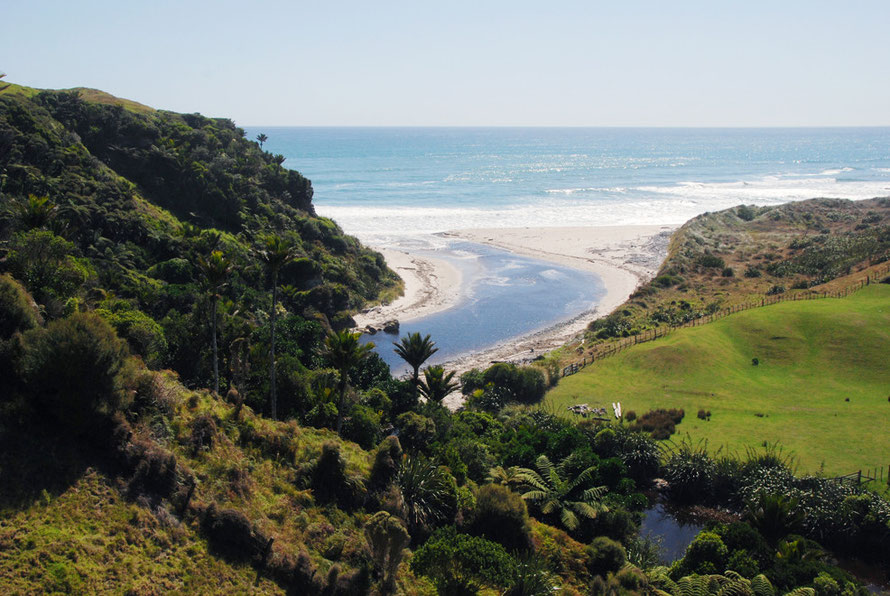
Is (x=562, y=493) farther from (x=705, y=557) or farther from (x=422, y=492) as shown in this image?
(x=422, y=492)

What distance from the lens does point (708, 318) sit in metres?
53.9

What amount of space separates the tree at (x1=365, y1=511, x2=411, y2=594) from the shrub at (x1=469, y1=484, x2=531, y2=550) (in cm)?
575

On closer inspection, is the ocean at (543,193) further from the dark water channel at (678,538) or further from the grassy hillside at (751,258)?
the dark water channel at (678,538)

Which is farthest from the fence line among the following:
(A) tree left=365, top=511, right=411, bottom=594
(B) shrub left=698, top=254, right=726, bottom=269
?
(A) tree left=365, top=511, right=411, bottom=594

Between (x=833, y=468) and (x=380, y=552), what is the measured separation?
947 inches

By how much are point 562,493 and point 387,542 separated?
11.9m

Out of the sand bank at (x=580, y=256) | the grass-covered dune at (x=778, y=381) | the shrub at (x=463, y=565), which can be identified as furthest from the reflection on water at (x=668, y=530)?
the sand bank at (x=580, y=256)

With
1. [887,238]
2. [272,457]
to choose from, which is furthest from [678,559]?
[887,238]

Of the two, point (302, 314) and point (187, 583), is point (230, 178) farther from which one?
point (187, 583)

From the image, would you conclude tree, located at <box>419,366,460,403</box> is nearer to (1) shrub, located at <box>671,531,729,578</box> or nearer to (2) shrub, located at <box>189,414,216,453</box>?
(2) shrub, located at <box>189,414,216,453</box>

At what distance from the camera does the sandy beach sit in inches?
2162

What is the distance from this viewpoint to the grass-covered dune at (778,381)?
108 ft

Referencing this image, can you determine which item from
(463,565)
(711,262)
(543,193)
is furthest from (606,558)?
(543,193)

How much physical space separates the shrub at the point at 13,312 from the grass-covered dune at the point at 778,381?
2961 cm
